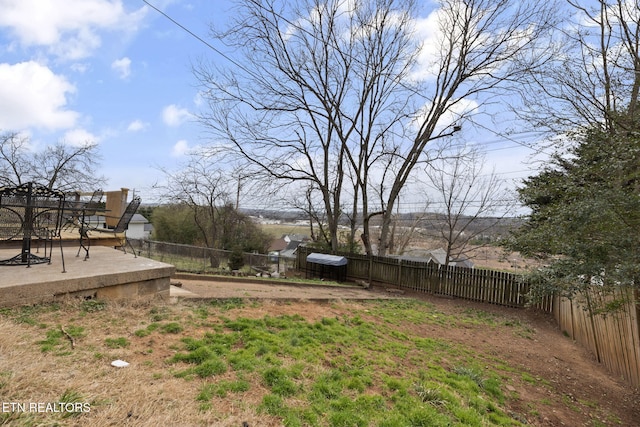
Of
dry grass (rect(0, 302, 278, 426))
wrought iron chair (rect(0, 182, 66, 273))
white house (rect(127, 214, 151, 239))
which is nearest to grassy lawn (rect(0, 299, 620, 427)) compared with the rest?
dry grass (rect(0, 302, 278, 426))

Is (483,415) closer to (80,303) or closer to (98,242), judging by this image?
(80,303)

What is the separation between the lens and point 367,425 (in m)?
1.99

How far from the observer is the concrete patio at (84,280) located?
2.78 m

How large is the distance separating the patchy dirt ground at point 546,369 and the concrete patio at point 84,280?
684 millimetres

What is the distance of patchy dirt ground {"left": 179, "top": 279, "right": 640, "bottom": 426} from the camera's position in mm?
3152

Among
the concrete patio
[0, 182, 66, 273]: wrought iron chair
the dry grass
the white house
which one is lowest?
the white house

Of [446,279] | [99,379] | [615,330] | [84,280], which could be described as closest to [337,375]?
[99,379]

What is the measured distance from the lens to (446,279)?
31.9 feet

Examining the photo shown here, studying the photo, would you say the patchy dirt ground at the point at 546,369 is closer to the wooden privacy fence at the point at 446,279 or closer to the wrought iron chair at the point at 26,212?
the wooden privacy fence at the point at 446,279

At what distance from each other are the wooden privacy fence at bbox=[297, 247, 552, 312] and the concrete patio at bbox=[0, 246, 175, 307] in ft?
25.7

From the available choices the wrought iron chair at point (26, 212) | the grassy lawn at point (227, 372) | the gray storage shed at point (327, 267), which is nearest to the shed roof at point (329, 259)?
the gray storage shed at point (327, 267)

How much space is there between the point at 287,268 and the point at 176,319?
12814mm

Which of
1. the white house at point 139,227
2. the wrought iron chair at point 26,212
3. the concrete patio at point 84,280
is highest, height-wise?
the wrought iron chair at point 26,212

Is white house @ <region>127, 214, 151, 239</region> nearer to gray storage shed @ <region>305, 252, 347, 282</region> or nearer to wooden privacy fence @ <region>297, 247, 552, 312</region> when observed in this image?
gray storage shed @ <region>305, 252, 347, 282</region>
